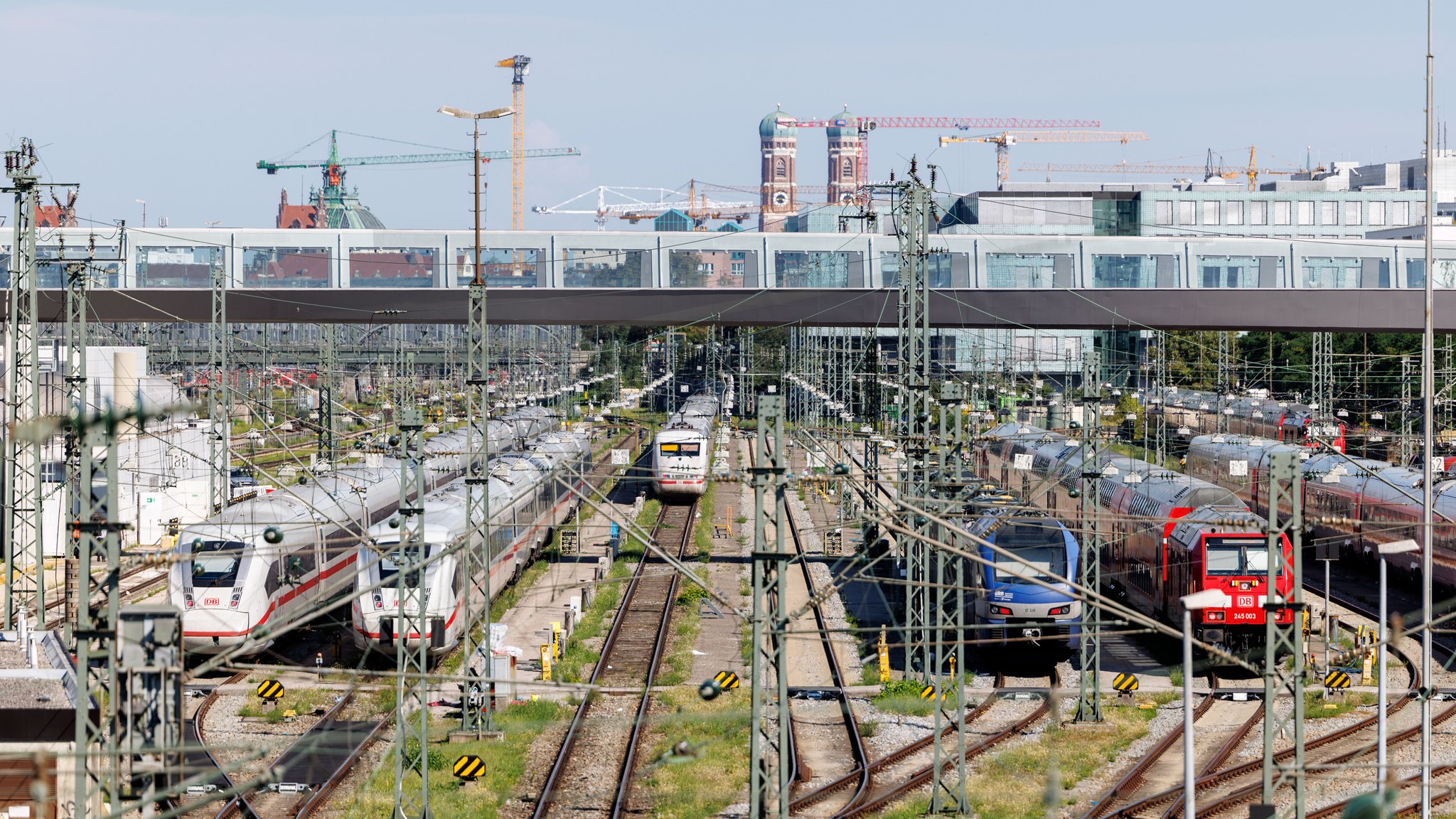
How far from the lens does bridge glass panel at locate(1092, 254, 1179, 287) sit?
36.1 metres

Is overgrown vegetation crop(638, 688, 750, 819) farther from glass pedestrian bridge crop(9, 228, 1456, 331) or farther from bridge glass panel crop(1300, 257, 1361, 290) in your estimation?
bridge glass panel crop(1300, 257, 1361, 290)

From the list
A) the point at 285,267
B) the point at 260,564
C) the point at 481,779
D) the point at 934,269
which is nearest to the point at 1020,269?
the point at 934,269

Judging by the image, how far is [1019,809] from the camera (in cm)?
1775

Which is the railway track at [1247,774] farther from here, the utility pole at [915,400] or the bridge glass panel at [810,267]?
the bridge glass panel at [810,267]

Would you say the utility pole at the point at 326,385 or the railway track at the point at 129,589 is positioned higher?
the utility pole at the point at 326,385

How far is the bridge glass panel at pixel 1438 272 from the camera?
125ft

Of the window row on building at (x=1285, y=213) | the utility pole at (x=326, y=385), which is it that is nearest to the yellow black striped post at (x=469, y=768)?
the utility pole at (x=326, y=385)

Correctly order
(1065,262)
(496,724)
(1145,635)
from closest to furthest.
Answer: (496,724) → (1145,635) → (1065,262)

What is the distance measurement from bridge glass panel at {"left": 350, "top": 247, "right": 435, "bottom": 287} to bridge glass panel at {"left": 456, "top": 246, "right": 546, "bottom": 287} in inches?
28.3

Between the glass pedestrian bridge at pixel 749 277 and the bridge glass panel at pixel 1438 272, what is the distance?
5 centimetres

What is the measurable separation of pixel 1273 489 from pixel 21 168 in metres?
21.2

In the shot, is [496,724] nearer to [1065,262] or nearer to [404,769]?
[404,769]

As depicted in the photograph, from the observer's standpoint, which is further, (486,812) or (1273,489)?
(486,812)

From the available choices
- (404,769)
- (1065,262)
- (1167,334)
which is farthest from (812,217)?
(404,769)
